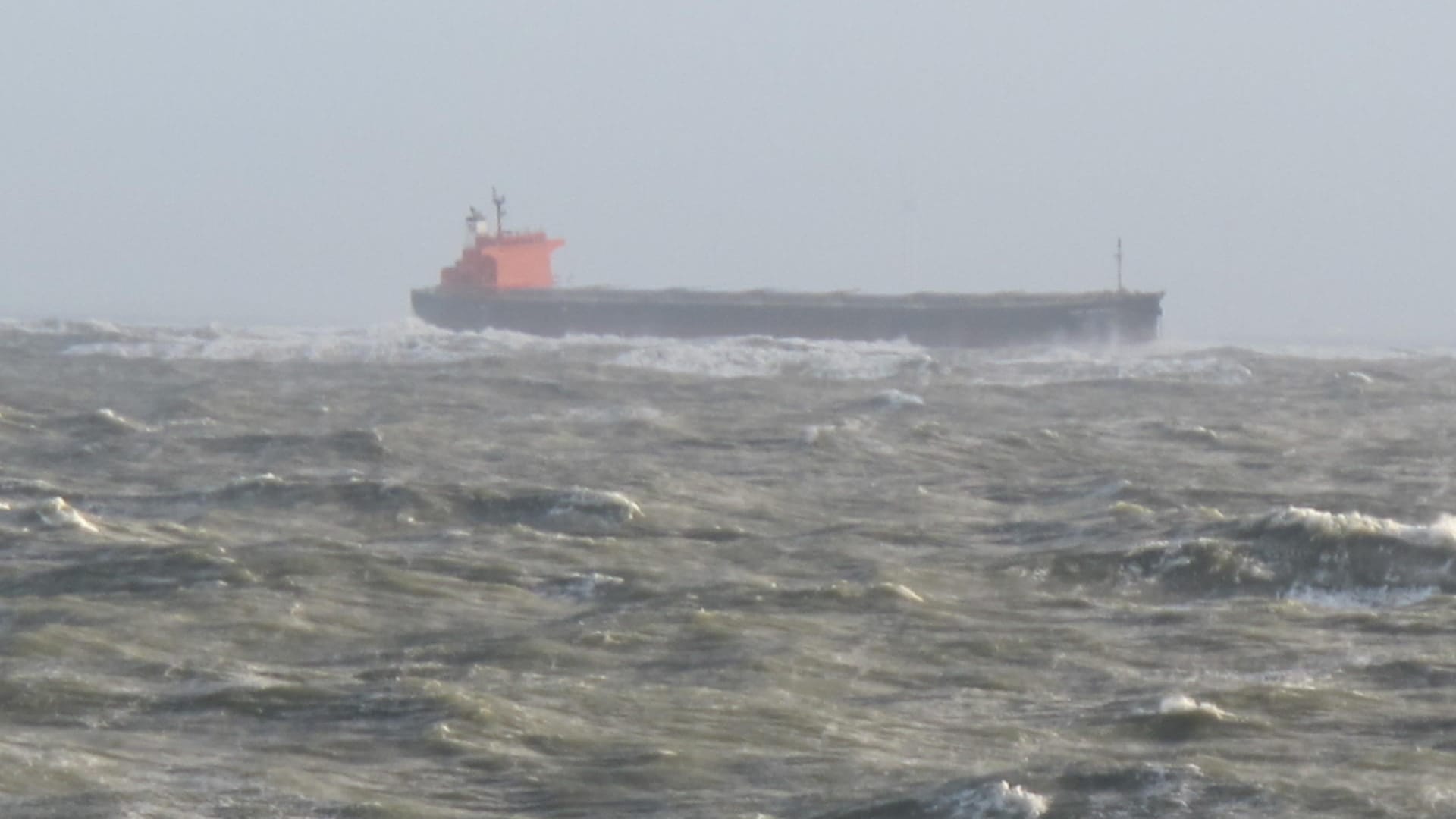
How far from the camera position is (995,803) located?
11.2 metres

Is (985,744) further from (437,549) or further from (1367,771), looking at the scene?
(437,549)

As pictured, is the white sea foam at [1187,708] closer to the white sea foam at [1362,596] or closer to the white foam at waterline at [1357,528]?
the white sea foam at [1362,596]

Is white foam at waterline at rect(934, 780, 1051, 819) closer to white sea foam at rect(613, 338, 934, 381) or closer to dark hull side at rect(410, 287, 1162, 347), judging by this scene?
white sea foam at rect(613, 338, 934, 381)

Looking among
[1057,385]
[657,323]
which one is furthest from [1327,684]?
[657,323]

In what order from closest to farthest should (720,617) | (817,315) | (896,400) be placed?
(720,617) → (896,400) → (817,315)

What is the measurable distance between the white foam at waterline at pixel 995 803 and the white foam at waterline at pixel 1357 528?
10.3m

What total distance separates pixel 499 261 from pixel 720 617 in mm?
65538

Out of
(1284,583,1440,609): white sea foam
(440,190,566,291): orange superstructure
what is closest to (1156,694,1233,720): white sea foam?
(1284,583,1440,609): white sea foam

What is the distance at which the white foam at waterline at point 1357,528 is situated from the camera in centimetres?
2064

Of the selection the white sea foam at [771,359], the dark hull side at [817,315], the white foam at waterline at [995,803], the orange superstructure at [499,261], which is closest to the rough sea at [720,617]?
the white foam at waterline at [995,803]

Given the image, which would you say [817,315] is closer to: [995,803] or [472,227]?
[472,227]

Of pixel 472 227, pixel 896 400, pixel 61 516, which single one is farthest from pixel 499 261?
pixel 61 516

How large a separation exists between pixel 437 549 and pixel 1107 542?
729cm

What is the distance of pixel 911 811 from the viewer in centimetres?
1132
